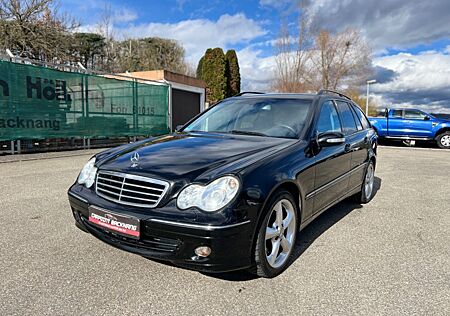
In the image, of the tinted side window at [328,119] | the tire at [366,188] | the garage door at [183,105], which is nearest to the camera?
the tinted side window at [328,119]

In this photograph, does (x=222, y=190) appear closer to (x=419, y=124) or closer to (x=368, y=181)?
(x=368, y=181)

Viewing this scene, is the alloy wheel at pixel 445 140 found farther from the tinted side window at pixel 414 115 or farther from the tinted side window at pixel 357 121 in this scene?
the tinted side window at pixel 357 121

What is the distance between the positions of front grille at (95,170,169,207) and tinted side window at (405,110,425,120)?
53.8 ft

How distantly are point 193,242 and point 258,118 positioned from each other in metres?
1.92

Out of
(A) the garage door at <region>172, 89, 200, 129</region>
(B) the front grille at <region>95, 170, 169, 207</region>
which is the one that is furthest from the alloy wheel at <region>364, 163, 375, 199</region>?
(A) the garage door at <region>172, 89, 200, 129</region>

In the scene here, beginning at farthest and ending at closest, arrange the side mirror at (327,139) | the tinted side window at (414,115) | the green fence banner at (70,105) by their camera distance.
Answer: the tinted side window at (414,115) → the green fence banner at (70,105) → the side mirror at (327,139)

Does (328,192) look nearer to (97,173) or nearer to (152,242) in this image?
(152,242)

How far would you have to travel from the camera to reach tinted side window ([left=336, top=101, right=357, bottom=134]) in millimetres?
4281

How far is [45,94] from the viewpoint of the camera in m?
9.49

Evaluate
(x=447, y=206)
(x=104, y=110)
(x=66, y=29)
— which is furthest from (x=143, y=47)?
(x=447, y=206)

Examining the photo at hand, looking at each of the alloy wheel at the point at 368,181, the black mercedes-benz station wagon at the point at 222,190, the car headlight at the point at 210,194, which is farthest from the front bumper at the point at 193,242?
the alloy wheel at the point at 368,181

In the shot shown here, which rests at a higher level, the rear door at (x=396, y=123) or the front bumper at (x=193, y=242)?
the rear door at (x=396, y=123)

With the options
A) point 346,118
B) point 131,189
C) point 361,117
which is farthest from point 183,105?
point 131,189

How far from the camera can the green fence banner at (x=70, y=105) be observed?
8.75 meters
